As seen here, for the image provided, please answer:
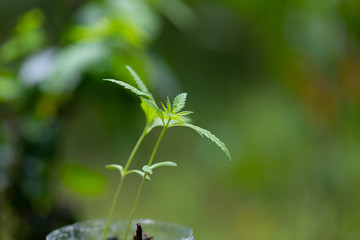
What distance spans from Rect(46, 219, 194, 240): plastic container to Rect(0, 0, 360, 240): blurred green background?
1.76 ft

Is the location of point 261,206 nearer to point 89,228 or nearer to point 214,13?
point 214,13

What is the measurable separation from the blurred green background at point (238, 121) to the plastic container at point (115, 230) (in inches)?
21.2

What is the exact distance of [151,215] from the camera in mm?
1598

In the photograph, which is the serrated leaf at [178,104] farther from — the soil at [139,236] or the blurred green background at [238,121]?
the blurred green background at [238,121]

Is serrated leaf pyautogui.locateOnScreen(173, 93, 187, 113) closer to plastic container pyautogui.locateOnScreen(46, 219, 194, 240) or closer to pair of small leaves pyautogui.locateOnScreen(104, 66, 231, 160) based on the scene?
pair of small leaves pyautogui.locateOnScreen(104, 66, 231, 160)

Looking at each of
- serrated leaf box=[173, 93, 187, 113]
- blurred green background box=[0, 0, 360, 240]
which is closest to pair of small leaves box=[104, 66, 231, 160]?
serrated leaf box=[173, 93, 187, 113]

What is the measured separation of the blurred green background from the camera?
1.01 metres

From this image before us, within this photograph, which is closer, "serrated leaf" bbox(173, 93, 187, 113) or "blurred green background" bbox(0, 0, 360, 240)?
"serrated leaf" bbox(173, 93, 187, 113)

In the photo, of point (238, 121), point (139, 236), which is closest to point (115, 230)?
point (139, 236)

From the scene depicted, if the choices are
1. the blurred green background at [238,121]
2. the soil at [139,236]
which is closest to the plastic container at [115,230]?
the soil at [139,236]

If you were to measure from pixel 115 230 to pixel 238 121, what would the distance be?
1234mm

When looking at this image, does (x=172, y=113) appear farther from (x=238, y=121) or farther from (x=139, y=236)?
(x=238, y=121)

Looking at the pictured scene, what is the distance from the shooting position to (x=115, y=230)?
1.19ft

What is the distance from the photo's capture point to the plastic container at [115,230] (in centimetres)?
33
